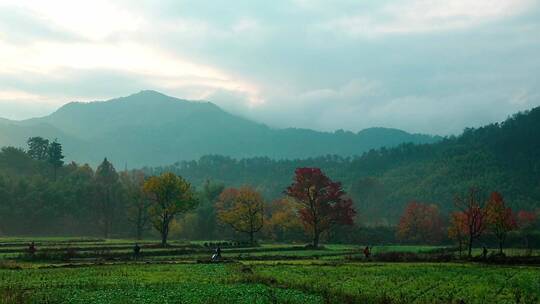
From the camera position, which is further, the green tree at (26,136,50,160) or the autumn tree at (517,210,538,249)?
the green tree at (26,136,50,160)

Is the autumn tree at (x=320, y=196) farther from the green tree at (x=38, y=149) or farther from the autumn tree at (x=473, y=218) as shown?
the green tree at (x=38, y=149)

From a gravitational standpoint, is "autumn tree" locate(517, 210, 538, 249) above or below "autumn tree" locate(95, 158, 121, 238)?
below

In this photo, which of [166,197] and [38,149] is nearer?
[166,197]

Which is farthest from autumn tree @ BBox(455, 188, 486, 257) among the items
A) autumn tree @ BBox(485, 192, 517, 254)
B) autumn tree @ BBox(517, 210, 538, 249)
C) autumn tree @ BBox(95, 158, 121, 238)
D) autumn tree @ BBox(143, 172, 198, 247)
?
autumn tree @ BBox(95, 158, 121, 238)

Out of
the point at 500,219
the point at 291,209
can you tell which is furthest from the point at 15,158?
the point at 500,219

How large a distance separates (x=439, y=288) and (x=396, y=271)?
39.1 feet

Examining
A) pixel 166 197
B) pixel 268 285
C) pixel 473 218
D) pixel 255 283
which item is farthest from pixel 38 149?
pixel 268 285

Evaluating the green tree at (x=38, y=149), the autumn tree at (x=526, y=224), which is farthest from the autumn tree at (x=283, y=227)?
the green tree at (x=38, y=149)

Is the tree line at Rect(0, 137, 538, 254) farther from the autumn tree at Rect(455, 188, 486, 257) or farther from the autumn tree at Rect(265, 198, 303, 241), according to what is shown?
the autumn tree at Rect(455, 188, 486, 257)

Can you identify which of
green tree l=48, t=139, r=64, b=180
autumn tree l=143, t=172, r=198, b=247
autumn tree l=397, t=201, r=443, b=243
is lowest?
autumn tree l=397, t=201, r=443, b=243

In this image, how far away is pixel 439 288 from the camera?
123 feet

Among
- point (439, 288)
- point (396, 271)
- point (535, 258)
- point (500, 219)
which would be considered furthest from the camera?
point (500, 219)

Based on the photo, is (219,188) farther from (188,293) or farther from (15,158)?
(188,293)

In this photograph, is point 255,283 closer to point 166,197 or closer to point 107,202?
point 166,197
